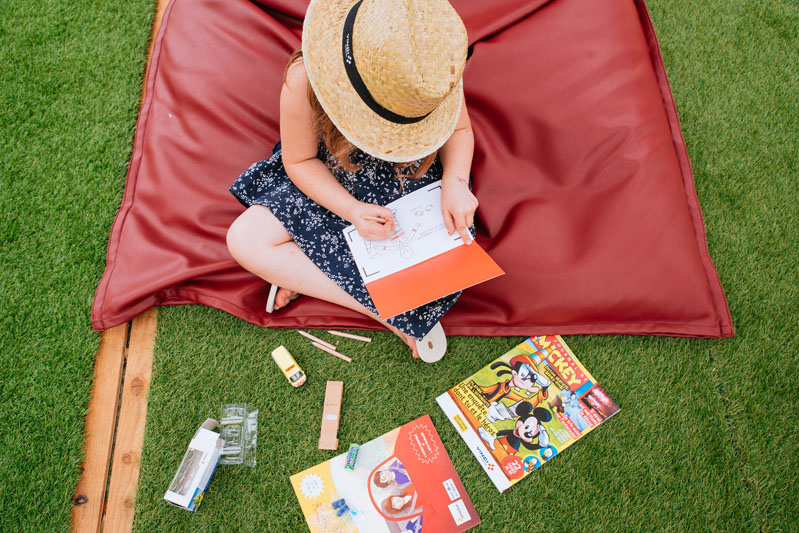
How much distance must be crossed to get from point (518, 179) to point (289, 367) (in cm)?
88

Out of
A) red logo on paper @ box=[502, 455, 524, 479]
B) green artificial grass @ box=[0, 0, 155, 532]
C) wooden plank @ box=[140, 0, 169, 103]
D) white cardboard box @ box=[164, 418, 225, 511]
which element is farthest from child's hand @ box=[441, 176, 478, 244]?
wooden plank @ box=[140, 0, 169, 103]

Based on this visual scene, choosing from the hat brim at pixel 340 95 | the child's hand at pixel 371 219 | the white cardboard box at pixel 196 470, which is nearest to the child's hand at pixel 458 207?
the child's hand at pixel 371 219

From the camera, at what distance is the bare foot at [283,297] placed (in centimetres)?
144

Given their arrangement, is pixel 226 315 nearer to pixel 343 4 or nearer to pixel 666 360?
pixel 343 4

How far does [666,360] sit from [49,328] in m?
1.86

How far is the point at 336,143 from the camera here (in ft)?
3.84

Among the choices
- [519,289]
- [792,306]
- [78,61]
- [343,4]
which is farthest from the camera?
[78,61]

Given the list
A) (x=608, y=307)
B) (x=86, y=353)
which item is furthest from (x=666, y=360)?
(x=86, y=353)

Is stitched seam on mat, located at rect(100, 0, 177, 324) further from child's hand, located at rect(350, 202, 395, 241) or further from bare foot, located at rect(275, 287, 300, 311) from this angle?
child's hand, located at rect(350, 202, 395, 241)

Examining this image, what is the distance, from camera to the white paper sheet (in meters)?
1.25

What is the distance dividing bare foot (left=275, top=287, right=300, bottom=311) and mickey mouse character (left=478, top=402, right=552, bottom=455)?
672 millimetres

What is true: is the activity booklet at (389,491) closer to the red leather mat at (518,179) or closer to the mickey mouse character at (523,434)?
the mickey mouse character at (523,434)

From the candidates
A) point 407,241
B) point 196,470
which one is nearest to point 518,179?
point 407,241

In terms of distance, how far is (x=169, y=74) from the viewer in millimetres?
1617
